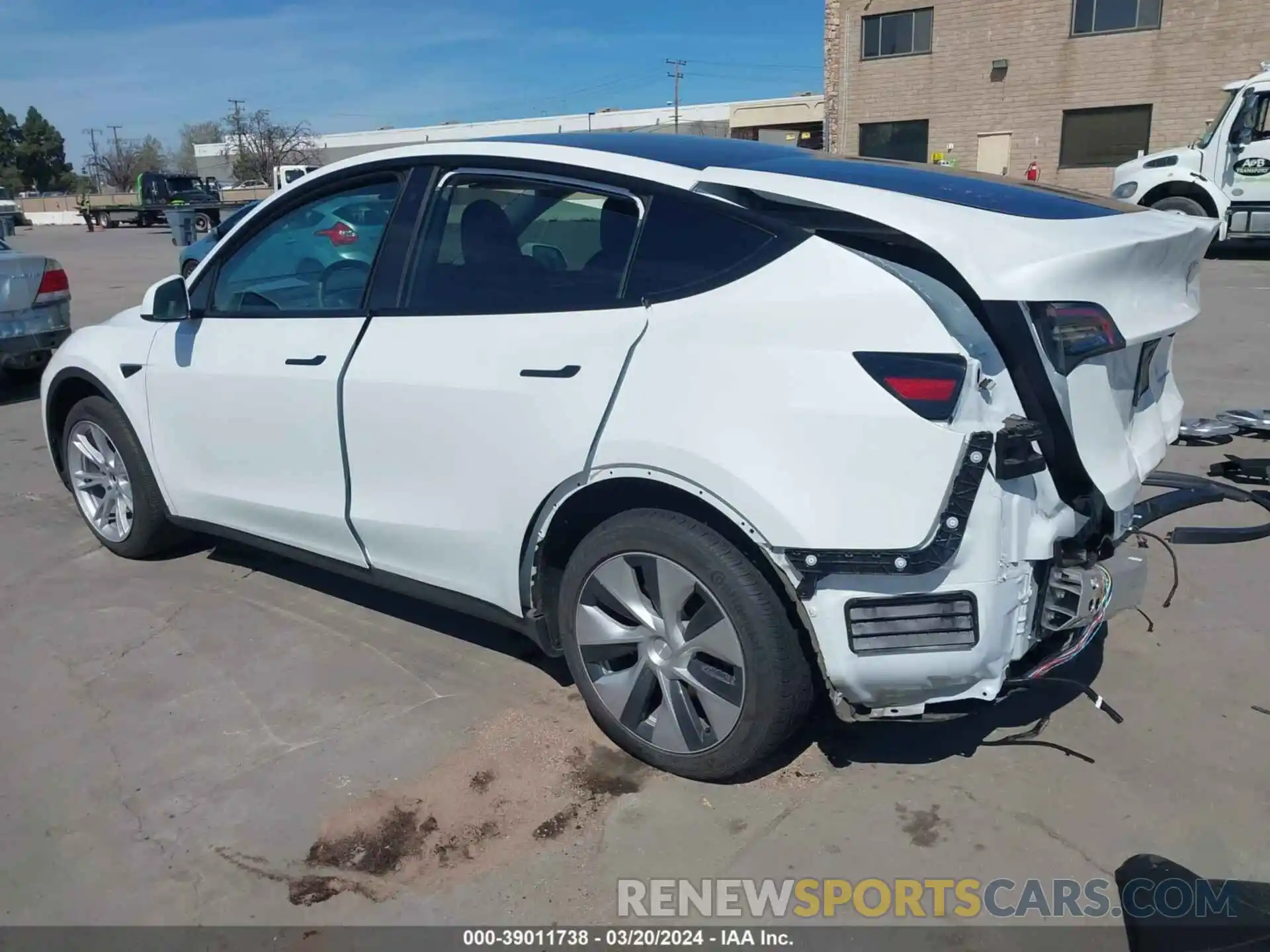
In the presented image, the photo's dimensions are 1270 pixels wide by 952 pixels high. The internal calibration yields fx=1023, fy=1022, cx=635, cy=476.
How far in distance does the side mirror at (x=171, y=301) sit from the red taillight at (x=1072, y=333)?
3.26m

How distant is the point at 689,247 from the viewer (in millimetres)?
2854

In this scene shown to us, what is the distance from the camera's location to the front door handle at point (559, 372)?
2.93m

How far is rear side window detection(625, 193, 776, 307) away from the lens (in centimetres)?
276

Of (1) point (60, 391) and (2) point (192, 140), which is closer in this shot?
(1) point (60, 391)

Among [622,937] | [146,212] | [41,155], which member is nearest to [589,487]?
[622,937]

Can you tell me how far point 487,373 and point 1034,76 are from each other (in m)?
29.6

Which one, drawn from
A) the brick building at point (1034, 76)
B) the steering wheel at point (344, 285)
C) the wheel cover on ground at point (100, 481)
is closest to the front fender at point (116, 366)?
the wheel cover on ground at point (100, 481)

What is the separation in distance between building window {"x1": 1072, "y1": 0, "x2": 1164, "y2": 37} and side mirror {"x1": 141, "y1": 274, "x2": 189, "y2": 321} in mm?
29051

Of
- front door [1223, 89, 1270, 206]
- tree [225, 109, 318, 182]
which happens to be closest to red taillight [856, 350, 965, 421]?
front door [1223, 89, 1270, 206]

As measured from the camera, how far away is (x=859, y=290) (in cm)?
254

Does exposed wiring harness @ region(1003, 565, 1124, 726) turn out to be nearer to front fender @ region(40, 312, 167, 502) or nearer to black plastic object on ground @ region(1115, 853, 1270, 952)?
black plastic object on ground @ region(1115, 853, 1270, 952)

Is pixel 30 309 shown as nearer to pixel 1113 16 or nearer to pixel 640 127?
pixel 1113 16

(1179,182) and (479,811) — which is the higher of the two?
(1179,182)

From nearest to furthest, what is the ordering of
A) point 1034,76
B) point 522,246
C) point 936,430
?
point 936,430
point 522,246
point 1034,76
